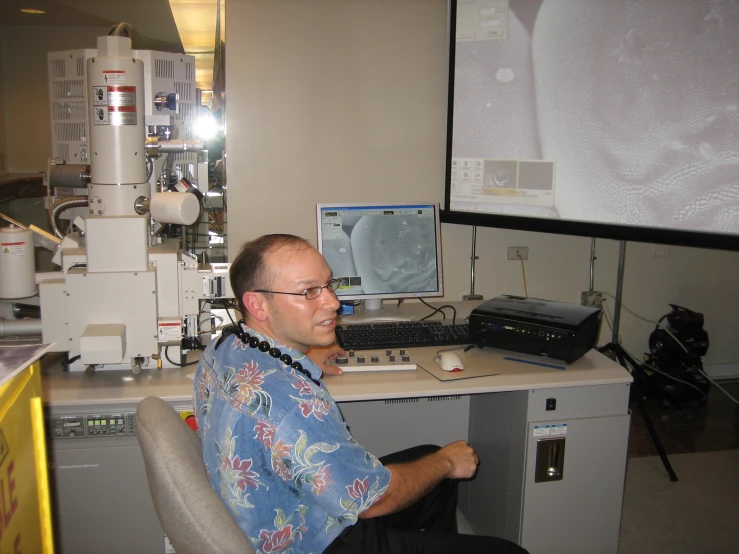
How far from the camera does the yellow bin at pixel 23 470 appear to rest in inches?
23.5

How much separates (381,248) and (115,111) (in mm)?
1053

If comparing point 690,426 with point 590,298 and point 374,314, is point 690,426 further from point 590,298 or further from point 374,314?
point 374,314

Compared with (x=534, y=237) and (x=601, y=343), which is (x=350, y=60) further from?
(x=601, y=343)

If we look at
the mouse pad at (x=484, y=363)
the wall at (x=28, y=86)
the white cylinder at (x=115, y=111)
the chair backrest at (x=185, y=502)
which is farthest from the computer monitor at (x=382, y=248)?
the wall at (x=28, y=86)

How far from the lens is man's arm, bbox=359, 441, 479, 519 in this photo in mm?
1276

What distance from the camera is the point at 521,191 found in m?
2.57

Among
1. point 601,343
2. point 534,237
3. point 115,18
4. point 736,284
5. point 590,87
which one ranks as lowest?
point 601,343

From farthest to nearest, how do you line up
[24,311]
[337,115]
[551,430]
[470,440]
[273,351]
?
[337,115]
[470,440]
[24,311]
[551,430]
[273,351]

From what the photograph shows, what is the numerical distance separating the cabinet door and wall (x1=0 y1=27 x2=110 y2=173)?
513 centimetres

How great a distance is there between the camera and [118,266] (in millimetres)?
1747

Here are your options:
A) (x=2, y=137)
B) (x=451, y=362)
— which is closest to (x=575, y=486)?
(x=451, y=362)

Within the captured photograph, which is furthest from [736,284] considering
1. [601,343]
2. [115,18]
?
[115,18]

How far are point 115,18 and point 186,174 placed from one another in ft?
13.1

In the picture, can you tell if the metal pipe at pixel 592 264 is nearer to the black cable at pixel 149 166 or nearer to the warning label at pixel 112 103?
the black cable at pixel 149 166
